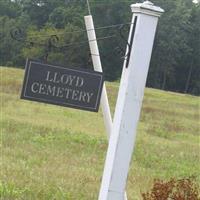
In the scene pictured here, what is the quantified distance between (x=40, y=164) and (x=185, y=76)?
61.8m

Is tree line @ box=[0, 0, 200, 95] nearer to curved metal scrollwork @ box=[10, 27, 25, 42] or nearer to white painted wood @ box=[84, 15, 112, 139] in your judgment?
white painted wood @ box=[84, 15, 112, 139]

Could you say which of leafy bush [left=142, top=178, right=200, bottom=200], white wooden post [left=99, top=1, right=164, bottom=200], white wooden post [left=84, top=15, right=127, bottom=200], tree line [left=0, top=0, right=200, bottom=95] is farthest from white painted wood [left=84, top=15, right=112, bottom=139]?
tree line [left=0, top=0, right=200, bottom=95]

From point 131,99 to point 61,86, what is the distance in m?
0.57

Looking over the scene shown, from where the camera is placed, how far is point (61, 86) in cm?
492

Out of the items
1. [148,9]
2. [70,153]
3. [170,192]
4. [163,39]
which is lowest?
[70,153]

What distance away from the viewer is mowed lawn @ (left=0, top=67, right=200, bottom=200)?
8.90m

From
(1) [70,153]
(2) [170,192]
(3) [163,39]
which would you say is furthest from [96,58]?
(3) [163,39]

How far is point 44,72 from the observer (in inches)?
192


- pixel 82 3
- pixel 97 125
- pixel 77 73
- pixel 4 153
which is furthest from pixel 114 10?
pixel 77 73

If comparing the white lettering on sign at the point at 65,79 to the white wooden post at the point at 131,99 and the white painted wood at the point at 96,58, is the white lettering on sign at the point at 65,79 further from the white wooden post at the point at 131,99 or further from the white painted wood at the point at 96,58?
the white painted wood at the point at 96,58

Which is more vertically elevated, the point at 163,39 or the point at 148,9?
the point at 163,39

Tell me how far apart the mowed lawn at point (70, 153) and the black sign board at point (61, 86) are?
3013mm

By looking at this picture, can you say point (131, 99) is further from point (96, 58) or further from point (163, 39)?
point (163, 39)

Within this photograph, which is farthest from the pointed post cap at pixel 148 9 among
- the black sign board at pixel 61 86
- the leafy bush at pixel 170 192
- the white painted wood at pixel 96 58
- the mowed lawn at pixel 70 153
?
the mowed lawn at pixel 70 153
